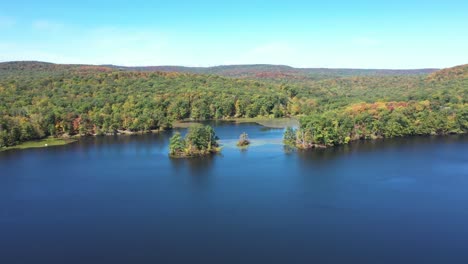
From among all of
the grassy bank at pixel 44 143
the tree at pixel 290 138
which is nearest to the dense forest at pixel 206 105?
the tree at pixel 290 138

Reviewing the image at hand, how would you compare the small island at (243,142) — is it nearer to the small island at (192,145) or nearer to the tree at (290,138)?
the tree at (290,138)

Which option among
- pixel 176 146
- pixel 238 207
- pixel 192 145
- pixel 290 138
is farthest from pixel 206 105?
pixel 238 207

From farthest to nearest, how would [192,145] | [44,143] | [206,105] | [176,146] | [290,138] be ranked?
[206,105]
[44,143]
[290,138]
[192,145]
[176,146]

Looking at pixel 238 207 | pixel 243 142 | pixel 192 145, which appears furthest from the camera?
pixel 243 142

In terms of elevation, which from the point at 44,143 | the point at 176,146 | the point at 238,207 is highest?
the point at 176,146

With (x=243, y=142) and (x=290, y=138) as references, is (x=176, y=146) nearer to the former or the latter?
(x=243, y=142)

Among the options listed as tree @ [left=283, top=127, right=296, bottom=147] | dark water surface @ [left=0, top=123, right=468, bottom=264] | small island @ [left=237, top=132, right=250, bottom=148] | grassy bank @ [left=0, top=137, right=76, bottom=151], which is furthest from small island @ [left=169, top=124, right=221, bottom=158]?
grassy bank @ [left=0, top=137, right=76, bottom=151]

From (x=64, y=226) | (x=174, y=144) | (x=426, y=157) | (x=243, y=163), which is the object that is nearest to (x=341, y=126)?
(x=426, y=157)

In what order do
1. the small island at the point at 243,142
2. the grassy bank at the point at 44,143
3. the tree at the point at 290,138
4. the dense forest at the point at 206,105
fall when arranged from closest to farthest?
the tree at the point at 290,138 → the small island at the point at 243,142 → the grassy bank at the point at 44,143 → the dense forest at the point at 206,105
